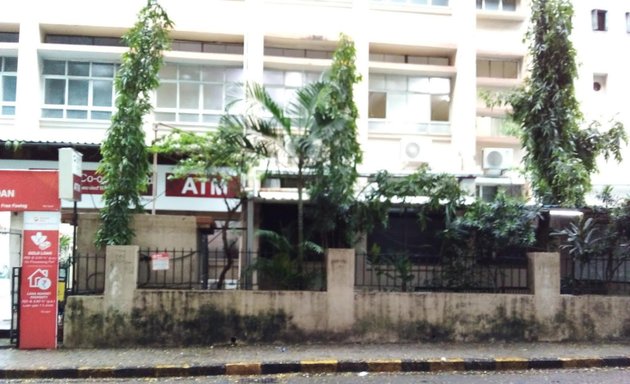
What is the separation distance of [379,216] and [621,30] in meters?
17.5

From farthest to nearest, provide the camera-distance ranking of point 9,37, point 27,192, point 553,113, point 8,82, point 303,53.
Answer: point 303,53
point 9,37
point 8,82
point 553,113
point 27,192

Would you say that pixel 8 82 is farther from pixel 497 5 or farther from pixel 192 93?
pixel 497 5

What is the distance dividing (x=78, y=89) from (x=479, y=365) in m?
14.9

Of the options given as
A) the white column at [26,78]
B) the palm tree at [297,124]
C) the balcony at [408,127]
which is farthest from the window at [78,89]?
the palm tree at [297,124]

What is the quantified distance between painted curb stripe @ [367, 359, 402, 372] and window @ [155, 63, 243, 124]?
11560 mm

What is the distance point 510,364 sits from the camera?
Answer: 28.0 feet

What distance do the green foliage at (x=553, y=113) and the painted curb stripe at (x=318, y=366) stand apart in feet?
18.9

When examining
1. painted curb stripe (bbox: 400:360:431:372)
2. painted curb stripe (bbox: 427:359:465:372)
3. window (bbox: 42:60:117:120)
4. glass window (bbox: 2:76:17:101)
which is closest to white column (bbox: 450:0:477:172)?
window (bbox: 42:60:117:120)

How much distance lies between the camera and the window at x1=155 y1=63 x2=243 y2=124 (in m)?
18.2

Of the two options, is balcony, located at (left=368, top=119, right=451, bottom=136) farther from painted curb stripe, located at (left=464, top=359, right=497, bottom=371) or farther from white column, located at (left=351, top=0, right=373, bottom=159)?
painted curb stripe, located at (left=464, top=359, right=497, bottom=371)

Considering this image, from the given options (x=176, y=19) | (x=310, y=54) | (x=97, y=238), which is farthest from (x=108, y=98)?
(x=97, y=238)

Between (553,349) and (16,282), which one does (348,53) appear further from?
(16,282)

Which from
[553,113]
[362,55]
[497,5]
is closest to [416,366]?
Answer: [553,113]

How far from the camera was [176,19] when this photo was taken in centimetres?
1792
